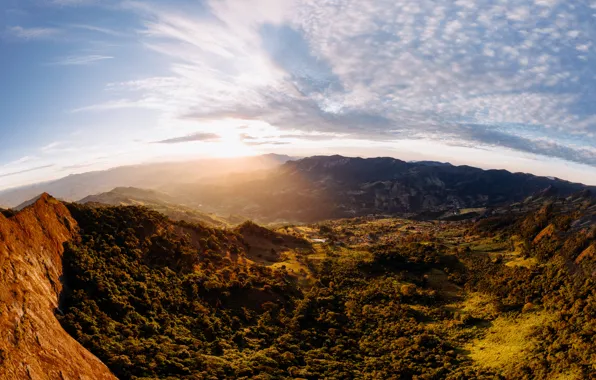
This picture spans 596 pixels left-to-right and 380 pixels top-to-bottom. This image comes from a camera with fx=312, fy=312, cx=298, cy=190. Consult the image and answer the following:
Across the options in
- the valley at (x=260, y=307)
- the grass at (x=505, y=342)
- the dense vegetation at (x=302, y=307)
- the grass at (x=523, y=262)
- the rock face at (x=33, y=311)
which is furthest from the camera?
the grass at (x=523, y=262)

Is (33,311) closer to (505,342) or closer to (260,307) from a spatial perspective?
(260,307)

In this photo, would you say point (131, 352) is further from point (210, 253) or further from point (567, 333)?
point (567, 333)

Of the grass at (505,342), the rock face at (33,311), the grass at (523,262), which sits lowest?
the grass at (505,342)

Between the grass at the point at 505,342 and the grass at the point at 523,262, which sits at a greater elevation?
the grass at the point at 523,262

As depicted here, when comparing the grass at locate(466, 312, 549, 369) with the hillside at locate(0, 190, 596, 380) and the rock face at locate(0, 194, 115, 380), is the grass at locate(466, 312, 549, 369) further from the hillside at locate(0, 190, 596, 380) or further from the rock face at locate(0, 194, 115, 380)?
the rock face at locate(0, 194, 115, 380)

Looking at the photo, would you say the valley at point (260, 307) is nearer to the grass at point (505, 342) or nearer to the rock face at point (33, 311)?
the rock face at point (33, 311)

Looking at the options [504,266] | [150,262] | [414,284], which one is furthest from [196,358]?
[504,266]

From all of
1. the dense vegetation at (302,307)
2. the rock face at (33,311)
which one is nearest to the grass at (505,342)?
the dense vegetation at (302,307)

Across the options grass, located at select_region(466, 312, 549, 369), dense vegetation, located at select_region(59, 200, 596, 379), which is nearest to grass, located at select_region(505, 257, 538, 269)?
dense vegetation, located at select_region(59, 200, 596, 379)
